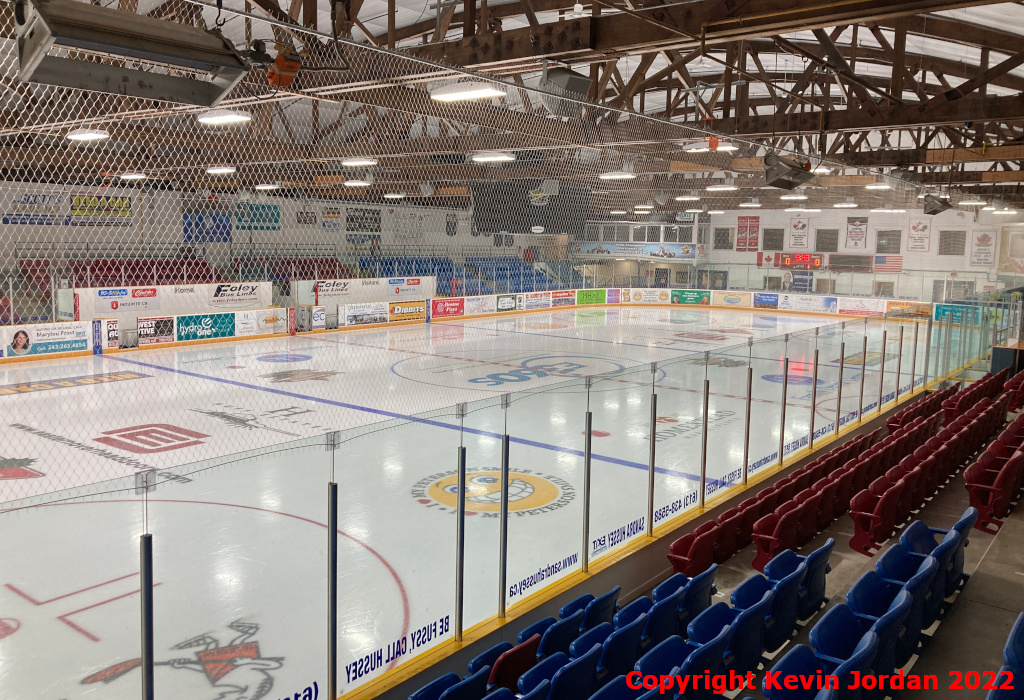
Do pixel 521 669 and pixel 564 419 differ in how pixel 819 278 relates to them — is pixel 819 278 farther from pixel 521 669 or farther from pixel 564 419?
pixel 521 669

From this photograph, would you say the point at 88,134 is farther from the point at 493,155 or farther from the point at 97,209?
the point at 493,155

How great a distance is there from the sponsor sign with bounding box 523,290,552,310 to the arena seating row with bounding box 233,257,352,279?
8225 mm

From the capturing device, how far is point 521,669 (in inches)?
171

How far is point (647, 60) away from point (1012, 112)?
5.27m

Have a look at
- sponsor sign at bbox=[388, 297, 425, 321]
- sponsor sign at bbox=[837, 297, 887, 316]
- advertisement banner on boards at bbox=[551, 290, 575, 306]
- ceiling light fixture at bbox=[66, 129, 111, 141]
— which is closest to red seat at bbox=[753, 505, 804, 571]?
ceiling light fixture at bbox=[66, 129, 111, 141]

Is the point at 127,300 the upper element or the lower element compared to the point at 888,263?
lower

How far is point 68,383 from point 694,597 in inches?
560

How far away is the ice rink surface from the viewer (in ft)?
12.3

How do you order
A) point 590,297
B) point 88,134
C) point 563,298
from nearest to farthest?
1. point 88,134
2. point 563,298
3. point 590,297

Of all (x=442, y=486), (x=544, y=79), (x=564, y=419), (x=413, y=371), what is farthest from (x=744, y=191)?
(x=442, y=486)

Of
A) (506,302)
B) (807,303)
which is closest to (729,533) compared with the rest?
(506,302)

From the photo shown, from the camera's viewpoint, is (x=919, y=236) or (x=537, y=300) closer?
(x=537, y=300)

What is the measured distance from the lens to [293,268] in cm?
2527

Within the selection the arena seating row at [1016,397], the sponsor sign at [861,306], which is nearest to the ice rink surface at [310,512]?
the arena seating row at [1016,397]
